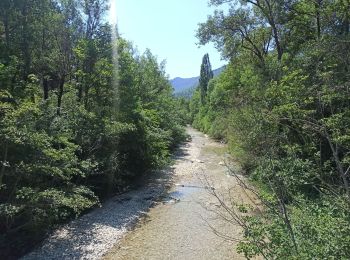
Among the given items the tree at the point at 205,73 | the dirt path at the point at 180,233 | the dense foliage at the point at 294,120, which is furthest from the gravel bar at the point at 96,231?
the tree at the point at 205,73

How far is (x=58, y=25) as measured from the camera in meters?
18.5

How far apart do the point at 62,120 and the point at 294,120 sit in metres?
10.7

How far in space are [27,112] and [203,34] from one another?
1343 cm

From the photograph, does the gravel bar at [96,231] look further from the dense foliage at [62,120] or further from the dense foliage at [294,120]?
the dense foliage at [294,120]

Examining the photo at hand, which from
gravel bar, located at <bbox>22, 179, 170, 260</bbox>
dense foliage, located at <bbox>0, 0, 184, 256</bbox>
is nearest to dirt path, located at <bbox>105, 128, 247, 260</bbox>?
gravel bar, located at <bbox>22, 179, 170, 260</bbox>

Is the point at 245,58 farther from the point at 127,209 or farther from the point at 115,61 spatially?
the point at 127,209

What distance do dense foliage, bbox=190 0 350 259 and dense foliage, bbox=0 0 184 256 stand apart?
5494 mm

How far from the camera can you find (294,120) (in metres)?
4.95

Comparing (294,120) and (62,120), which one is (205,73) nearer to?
(62,120)

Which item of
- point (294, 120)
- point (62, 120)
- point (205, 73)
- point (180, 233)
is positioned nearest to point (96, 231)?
point (180, 233)

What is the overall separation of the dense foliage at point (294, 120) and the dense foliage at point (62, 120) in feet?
18.0

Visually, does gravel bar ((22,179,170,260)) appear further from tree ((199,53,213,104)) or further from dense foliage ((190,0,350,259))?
tree ((199,53,213,104))

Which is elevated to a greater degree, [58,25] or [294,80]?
[58,25]

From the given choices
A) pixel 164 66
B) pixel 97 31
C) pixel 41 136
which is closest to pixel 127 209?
pixel 41 136
